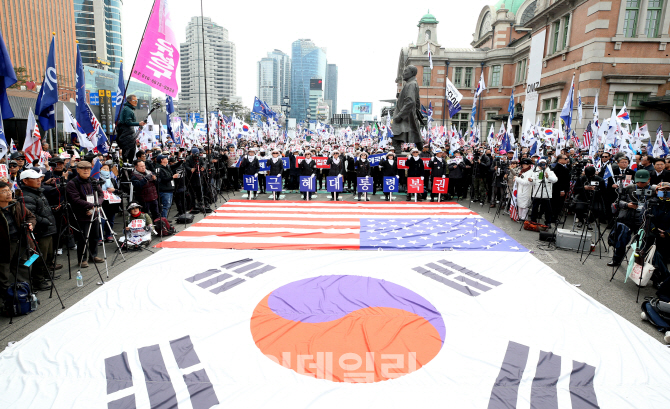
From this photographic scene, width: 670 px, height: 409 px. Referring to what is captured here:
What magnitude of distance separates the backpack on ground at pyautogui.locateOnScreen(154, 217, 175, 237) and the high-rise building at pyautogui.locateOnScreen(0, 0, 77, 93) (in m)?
71.9

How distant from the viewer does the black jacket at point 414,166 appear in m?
13.8

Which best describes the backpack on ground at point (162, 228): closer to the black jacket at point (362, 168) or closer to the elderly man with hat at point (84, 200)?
the elderly man with hat at point (84, 200)

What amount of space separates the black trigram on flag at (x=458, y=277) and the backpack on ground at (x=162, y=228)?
19.8ft

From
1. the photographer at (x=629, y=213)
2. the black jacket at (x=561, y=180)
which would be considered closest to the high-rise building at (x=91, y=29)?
the black jacket at (x=561, y=180)

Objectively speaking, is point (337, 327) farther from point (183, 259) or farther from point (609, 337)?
point (183, 259)

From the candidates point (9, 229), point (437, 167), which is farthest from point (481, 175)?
point (9, 229)

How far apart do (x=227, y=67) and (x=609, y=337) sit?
119473 mm

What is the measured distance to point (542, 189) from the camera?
9.56 metres

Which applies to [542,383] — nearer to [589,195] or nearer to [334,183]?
[589,195]

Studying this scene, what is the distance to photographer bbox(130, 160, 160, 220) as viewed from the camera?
8.74 metres

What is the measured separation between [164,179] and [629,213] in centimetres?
1022

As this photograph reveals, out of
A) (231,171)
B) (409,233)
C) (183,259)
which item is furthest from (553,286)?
(231,171)

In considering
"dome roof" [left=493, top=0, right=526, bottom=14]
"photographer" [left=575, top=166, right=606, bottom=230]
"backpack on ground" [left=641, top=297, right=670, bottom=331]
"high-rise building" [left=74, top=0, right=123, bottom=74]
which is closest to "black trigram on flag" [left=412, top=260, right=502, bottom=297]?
"backpack on ground" [left=641, top=297, right=670, bottom=331]

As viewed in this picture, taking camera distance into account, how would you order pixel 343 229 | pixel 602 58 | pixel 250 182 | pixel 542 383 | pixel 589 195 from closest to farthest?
pixel 542 383 < pixel 589 195 < pixel 343 229 < pixel 250 182 < pixel 602 58
